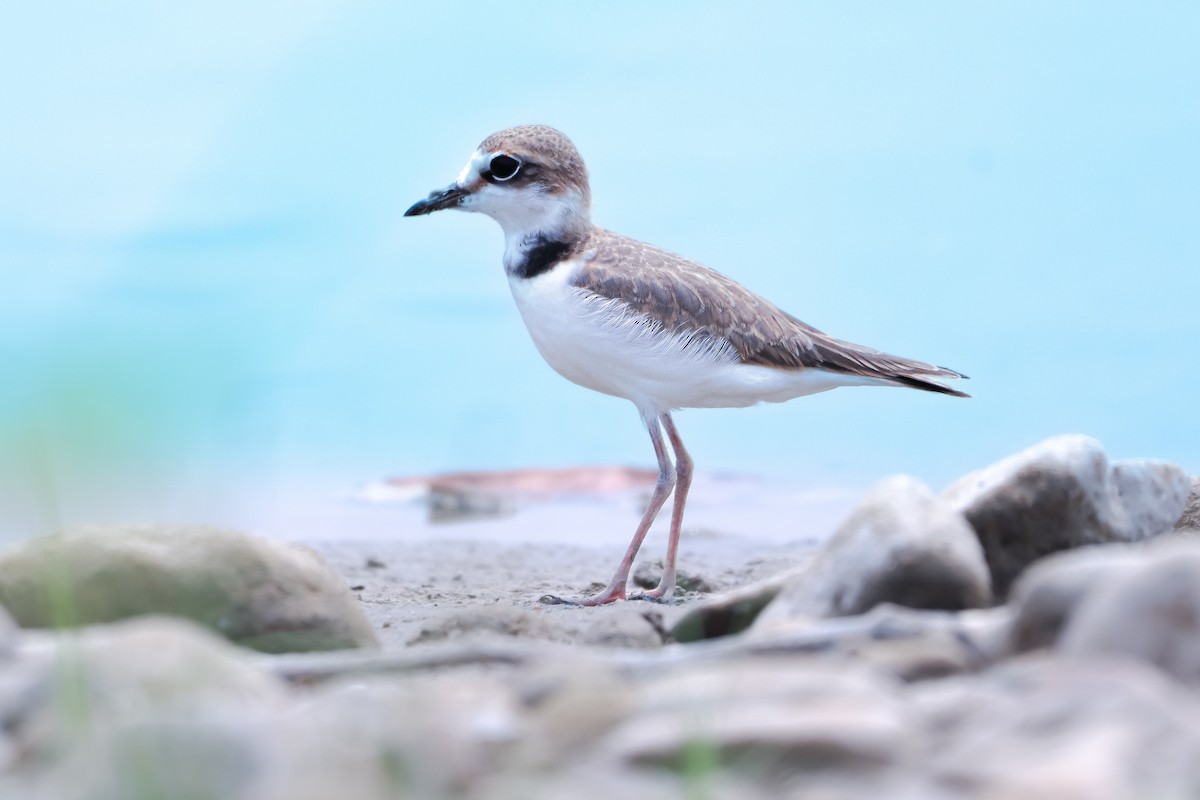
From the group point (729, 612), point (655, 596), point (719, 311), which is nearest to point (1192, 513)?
point (719, 311)

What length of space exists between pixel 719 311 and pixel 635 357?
563 millimetres

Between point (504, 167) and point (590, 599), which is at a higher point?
point (504, 167)

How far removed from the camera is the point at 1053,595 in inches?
128

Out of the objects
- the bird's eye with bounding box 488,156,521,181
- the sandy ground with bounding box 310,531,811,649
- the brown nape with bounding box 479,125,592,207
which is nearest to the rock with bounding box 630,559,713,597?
the sandy ground with bounding box 310,531,811,649

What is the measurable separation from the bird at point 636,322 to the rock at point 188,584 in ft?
8.36

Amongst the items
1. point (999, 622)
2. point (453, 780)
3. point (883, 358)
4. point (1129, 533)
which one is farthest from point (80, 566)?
point (883, 358)

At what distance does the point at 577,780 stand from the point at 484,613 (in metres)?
2.74

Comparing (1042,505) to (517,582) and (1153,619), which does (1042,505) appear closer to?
(1153,619)

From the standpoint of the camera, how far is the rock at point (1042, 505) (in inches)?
199

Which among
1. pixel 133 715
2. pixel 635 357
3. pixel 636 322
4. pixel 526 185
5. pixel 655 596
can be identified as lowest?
pixel 655 596

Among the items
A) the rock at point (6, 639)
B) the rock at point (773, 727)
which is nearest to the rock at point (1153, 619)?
the rock at point (773, 727)

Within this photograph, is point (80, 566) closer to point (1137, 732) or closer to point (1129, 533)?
point (1137, 732)

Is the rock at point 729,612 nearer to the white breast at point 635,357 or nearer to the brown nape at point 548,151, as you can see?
the white breast at point 635,357

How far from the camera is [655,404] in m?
7.34
